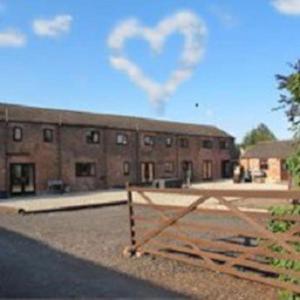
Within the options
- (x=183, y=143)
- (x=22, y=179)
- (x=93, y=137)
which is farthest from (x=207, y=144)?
(x=22, y=179)

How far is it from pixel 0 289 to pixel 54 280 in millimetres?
994

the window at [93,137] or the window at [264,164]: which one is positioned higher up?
the window at [93,137]

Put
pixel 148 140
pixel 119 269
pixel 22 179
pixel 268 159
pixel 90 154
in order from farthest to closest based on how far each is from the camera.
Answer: pixel 268 159, pixel 148 140, pixel 90 154, pixel 22 179, pixel 119 269

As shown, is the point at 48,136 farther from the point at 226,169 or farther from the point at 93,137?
the point at 226,169

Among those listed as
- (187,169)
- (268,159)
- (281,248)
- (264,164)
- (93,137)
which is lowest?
(281,248)

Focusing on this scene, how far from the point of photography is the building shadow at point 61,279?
8383mm

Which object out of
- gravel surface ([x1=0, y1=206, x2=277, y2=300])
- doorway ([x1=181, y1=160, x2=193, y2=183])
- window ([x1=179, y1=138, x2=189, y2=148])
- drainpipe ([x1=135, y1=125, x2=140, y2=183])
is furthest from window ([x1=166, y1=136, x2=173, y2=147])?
gravel surface ([x1=0, y1=206, x2=277, y2=300])

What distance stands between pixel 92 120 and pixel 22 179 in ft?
31.1

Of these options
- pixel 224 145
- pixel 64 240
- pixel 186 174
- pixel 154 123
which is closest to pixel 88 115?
pixel 154 123

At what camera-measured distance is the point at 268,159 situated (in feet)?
197

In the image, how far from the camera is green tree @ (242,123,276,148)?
9619 cm

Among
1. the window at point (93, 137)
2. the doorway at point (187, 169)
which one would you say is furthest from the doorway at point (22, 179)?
the doorway at point (187, 169)

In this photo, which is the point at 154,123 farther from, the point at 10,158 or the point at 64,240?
the point at 64,240

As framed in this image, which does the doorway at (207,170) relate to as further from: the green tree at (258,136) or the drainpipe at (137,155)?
the green tree at (258,136)
